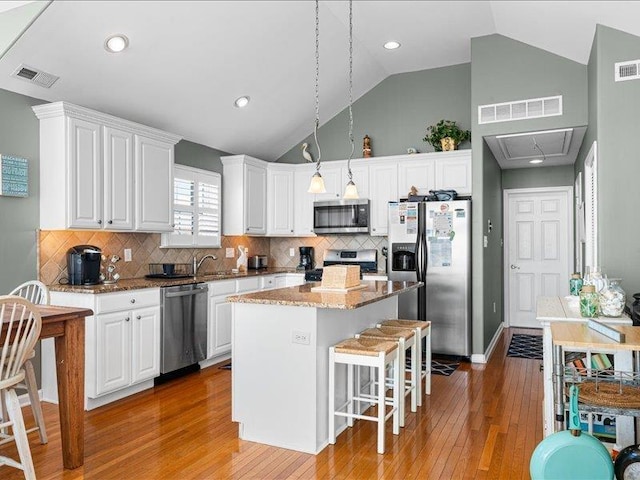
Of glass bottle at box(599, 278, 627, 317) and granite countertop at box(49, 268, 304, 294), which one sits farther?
granite countertop at box(49, 268, 304, 294)

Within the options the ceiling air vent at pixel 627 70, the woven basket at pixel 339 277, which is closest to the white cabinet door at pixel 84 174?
the woven basket at pixel 339 277

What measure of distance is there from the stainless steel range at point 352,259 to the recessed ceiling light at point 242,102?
211cm

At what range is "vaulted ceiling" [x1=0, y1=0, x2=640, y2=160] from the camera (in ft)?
11.7

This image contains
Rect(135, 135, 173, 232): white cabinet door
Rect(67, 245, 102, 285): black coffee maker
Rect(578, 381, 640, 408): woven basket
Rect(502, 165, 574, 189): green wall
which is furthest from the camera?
Rect(502, 165, 574, 189): green wall

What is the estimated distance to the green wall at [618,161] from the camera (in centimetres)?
361

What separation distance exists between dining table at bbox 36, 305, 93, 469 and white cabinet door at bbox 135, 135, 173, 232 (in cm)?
177

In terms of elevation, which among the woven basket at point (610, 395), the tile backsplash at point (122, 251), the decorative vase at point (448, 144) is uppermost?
the decorative vase at point (448, 144)

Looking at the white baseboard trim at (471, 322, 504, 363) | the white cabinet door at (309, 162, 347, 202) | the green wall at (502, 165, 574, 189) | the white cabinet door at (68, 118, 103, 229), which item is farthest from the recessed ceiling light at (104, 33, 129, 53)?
the green wall at (502, 165, 574, 189)

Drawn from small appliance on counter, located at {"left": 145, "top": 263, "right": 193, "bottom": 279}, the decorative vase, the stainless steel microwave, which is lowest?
small appliance on counter, located at {"left": 145, "top": 263, "right": 193, "bottom": 279}

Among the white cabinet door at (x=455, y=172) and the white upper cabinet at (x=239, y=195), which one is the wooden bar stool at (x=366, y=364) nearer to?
the white cabinet door at (x=455, y=172)

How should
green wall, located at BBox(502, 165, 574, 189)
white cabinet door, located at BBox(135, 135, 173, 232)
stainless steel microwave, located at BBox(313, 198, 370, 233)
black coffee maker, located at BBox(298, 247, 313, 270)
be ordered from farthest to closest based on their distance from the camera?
green wall, located at BBox(502, 165, 574, 189) → black coffee maker, located at BBox(298, 247, 313, 270) → stainless steel microwave, located at BBox(313, 198, 370, 233) → white cabinet door, located at BBox(135, 135, 173, 232)

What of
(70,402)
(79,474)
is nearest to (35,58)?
(70,402)

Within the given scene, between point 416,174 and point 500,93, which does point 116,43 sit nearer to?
point 416,174

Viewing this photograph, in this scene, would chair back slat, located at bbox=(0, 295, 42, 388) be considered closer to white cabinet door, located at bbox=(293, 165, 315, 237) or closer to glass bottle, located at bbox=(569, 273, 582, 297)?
glass bottle, located at bbox=(569, 273, 582, 297)
